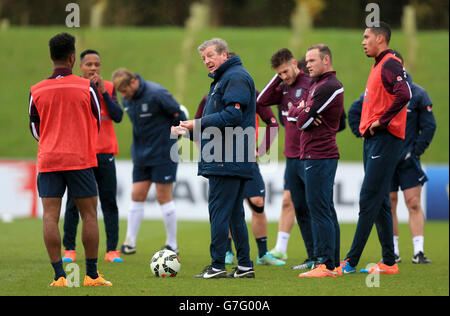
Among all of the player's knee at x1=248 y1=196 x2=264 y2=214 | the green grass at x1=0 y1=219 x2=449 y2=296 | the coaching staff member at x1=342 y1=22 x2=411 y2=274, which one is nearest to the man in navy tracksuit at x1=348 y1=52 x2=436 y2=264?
the green grass at x1=0 y1=219 x2=449 y2=296

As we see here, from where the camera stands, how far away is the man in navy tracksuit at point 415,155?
9.36 metres

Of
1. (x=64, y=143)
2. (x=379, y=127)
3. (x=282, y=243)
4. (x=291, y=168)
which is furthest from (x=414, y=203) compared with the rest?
(x=64, y=143)

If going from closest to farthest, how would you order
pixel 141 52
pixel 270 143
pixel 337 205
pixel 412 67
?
pixel 270 143, pixel 337 205, pixel 412 67, pixel 141 52

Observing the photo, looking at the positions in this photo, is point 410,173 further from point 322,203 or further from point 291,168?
point 322,203

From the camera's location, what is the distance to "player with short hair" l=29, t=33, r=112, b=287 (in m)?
6.18

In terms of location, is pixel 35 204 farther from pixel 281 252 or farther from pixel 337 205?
pixel 281 252

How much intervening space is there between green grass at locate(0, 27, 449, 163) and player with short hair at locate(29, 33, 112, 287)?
16.5 metres

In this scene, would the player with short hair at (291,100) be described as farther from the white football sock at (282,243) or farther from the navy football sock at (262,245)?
the white football sock at (282,243)

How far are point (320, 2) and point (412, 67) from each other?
821 centimetres

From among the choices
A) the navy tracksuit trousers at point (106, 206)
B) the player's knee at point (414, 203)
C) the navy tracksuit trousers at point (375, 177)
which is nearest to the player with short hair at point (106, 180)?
the navy tracksuit trousers at point (106, 206)

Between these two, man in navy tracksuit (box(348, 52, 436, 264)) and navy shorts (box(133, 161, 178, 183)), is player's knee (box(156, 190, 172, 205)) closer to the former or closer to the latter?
navy shorts (box(133, 161, 178, 183))

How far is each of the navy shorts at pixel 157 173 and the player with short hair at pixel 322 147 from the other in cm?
306

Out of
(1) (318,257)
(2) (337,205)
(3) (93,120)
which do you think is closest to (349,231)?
(2) (337,205)

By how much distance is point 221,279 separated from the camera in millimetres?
6812
